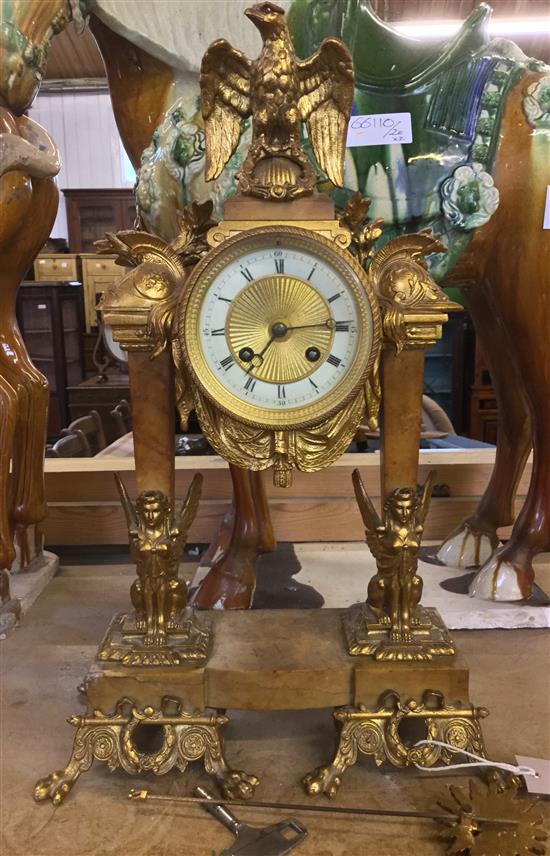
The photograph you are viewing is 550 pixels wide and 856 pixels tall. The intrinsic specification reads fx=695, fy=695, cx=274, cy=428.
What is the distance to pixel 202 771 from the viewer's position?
38.2 inches

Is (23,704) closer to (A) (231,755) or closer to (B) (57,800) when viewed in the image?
(B) (57,800)

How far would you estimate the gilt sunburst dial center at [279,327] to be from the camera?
35.2 inches

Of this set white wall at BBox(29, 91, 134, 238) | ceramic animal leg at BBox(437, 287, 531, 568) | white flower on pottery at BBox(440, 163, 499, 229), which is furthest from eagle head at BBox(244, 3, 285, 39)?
white wall at BBox(29, 91, 134, 238)

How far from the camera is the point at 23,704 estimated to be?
3.74 feet

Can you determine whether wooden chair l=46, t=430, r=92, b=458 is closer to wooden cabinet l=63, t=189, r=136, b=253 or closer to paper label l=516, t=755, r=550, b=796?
paper label l=516, t=755, r=550, b=796

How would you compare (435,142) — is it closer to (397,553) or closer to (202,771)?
(397,553)

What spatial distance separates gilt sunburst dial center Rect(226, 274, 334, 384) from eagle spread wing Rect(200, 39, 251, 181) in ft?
0.62

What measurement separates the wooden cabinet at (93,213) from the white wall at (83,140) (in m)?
0.30

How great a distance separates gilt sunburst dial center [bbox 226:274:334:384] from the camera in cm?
90

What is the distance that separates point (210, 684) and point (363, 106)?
100cm

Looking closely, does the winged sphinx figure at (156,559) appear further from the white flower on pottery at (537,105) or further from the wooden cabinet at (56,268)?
the wooden cabinet at (56,268)

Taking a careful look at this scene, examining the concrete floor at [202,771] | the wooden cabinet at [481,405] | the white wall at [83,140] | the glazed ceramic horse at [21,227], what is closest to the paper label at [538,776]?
the concrete floor at [202,771]

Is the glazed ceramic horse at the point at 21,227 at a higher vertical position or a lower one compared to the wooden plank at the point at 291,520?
higher

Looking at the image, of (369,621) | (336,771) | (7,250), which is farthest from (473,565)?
(7,250)
